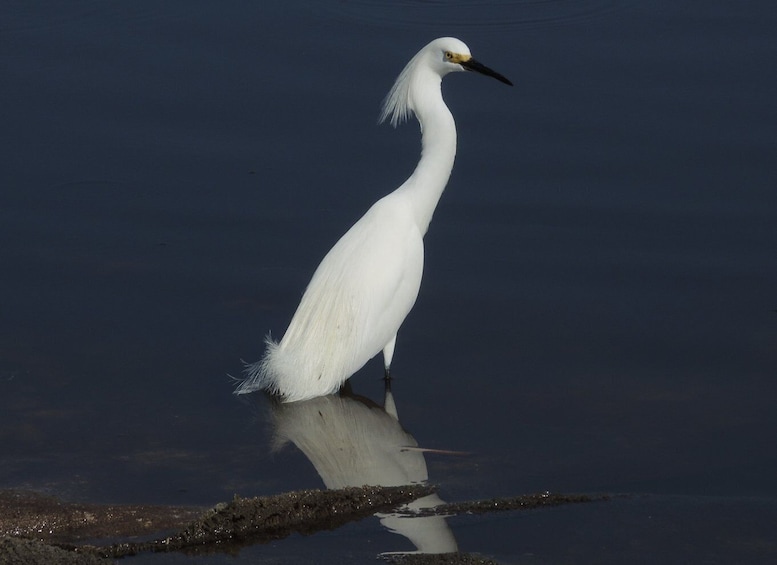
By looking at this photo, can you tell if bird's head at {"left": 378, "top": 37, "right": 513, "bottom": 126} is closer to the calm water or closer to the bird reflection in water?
the calm water

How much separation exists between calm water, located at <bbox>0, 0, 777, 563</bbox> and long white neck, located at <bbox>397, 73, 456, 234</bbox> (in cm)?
55

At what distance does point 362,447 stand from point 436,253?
1820 millimetres

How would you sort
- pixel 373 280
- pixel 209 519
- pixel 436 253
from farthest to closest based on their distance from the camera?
pixel 436 253 < pixel 373 280 < pixel 209 519

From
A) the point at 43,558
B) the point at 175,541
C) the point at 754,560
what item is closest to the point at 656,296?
the point at 754,560

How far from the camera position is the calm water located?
4488 mm

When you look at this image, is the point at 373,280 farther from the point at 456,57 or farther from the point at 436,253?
the point at 456,57

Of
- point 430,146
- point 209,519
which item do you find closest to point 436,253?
point 430,146

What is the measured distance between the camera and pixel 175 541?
373cm

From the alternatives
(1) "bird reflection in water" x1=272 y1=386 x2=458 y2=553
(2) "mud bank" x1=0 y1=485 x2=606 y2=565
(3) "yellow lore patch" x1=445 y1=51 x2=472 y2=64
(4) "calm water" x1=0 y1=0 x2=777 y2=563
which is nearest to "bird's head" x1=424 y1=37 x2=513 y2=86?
(3) "yellow lore patch" x1=445 y1=51 x2=472 y2=64

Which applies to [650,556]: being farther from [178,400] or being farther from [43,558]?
[178,400]

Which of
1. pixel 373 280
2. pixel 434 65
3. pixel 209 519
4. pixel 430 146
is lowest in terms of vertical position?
pixel 209 519

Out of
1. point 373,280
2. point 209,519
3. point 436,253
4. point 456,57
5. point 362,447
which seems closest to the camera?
point 209,519

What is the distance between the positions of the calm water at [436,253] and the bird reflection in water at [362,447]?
0.04 metres

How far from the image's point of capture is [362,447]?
476 centimetres
